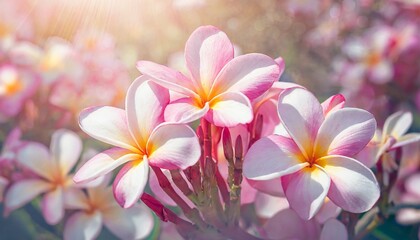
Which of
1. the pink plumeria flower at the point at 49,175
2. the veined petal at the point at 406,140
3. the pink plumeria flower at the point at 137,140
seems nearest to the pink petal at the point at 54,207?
the pink plumeria flower at the point at 49,175

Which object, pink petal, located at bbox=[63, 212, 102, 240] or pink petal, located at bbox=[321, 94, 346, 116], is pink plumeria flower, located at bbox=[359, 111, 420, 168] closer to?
pink petal, located at bbox=[321, 94, 346, 116]

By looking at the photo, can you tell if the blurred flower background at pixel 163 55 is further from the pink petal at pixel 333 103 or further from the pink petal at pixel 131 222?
the pink petal at pixel 333 103

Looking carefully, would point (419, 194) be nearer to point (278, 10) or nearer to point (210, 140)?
point (210, 140)

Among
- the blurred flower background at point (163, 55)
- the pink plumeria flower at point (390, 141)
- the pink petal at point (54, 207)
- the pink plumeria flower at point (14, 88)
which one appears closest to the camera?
the pink plumeria flower at point (390, 141)

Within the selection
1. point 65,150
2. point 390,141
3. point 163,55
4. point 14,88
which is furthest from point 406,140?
point 163,55

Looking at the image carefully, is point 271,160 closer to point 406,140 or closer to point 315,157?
point 315,157

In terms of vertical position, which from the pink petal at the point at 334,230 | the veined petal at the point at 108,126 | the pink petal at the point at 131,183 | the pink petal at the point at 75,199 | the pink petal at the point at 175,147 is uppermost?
the pink petal at the point at 175,147
